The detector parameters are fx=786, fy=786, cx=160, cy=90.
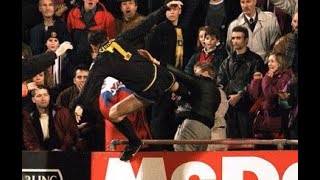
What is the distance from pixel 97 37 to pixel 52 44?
0.25 m

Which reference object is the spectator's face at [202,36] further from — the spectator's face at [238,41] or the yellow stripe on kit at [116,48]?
the yellow stripe on kit at [116,48]

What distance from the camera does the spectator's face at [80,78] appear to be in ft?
12.9

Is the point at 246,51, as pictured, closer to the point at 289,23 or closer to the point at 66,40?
the point at 289,23

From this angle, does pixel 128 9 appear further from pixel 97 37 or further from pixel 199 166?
pixel 199 166

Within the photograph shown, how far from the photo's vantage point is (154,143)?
3.80m

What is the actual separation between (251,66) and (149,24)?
55cm

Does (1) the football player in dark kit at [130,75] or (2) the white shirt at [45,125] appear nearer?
(1) the football player in dark kit at [130,75]

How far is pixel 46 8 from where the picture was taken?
399 centimetres

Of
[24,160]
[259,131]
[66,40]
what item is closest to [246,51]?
[259,131]

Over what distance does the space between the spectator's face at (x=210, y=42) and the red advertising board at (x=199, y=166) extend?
0.50 metres

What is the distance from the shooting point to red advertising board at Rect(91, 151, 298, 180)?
11.9ft

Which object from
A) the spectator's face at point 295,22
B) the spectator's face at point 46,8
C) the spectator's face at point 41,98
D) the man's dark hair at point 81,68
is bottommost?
the spectator's face at point 41,98

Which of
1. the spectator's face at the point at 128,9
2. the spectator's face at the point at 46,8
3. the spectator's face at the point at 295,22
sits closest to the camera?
the spectator's face at the point at 295,22

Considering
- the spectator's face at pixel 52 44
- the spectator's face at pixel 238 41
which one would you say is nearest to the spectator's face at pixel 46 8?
the spectator's face at pixel 52 44
